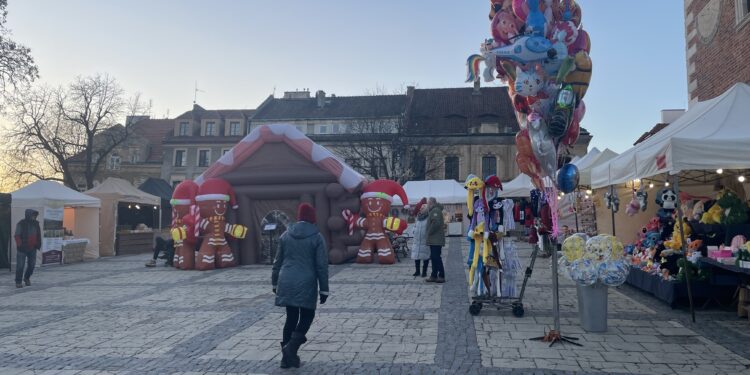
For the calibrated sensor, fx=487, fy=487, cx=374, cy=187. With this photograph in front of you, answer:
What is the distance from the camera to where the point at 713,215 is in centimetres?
781

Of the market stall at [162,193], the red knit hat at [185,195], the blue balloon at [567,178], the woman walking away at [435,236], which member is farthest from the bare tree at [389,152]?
the blue balloon at [567,178]

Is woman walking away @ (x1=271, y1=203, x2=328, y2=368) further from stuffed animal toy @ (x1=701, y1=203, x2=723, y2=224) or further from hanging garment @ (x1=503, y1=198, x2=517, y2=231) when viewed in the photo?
stuffed animal toy @ (x1=701, y1=203, x2=723, y2=224)

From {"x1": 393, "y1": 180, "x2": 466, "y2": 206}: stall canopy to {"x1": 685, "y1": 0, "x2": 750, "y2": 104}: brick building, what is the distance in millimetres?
11305

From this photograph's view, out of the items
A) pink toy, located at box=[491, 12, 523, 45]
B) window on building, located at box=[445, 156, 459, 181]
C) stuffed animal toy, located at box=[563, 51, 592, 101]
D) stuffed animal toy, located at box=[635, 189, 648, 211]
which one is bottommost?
stuffed animal toy, located at box=[635, 189, 648, 211]

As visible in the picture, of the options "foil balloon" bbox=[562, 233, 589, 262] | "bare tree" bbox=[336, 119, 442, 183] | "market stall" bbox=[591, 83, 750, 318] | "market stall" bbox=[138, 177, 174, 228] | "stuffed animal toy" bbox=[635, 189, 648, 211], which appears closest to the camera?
"foil balloon" bbox=[562, 233, 589, 262]

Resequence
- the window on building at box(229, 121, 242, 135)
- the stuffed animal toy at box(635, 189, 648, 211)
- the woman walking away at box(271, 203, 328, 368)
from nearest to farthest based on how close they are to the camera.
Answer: the woman walking away at box(271, 203, 328, 368) < the stuffed animal toy at box(635, 189, 648, 211) < the window on building at box(229, 121, 242, 135)

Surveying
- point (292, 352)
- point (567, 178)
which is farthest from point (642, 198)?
point (292, 352)

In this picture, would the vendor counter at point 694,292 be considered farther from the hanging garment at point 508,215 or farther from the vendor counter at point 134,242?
the vendor counter at point 134,242

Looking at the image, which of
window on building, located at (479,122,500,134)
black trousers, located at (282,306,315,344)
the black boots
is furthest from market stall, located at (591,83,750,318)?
window on building, located at (479,122,500,134)

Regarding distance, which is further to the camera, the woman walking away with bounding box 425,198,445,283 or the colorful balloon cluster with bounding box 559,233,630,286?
the woman walking away with bounding box 425,198,445,283

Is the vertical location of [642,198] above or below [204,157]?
below

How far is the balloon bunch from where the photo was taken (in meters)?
5.85

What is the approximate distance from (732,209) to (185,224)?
12.3 m

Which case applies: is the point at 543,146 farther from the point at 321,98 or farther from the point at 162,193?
→ the point at 321,98
